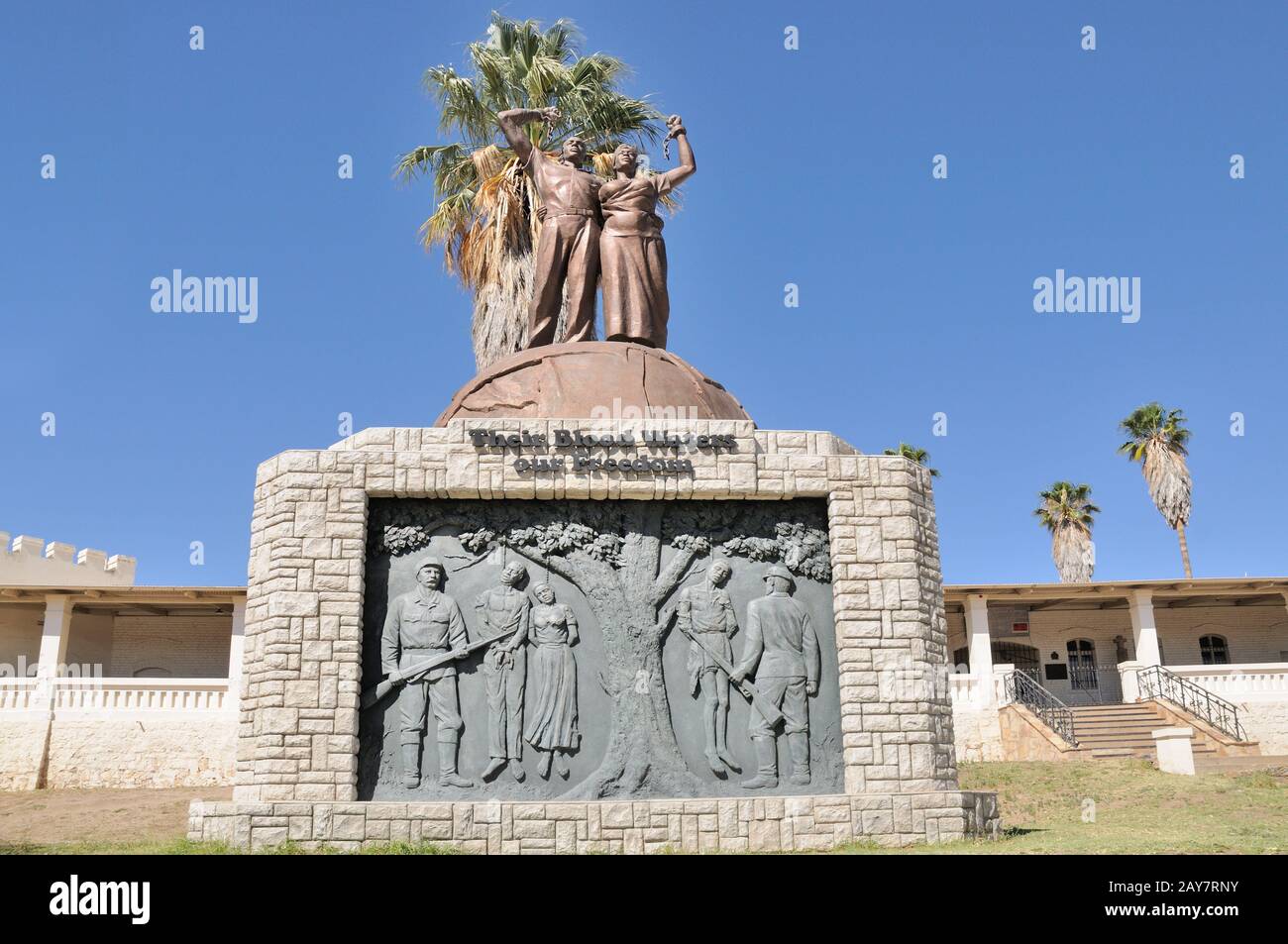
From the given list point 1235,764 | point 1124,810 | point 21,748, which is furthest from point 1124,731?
point 21,748

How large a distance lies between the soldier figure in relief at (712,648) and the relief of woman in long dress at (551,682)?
1133 mm

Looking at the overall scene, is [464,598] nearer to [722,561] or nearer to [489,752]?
[489,752]

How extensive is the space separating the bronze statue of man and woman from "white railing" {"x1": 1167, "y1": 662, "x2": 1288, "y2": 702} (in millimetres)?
19305

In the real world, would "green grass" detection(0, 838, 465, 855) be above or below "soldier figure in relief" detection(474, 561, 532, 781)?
below

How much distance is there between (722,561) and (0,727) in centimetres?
1967

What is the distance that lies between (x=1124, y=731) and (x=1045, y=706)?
215 centimetres

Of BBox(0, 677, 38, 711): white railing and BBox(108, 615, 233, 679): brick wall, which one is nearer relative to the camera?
BBox(0, 677, 38, 711): white railing

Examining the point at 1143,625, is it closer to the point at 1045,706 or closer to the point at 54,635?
Answer: the point at 1045,706

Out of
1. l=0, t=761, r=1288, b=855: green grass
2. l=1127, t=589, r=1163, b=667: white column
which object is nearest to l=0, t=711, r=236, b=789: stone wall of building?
l=0, t=761, r=1288, b=855: green grass

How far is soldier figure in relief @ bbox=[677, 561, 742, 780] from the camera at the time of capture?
10.6 metres

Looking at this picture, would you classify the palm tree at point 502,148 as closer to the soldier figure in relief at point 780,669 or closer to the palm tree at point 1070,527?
the soldier figure in relief at point 780,669

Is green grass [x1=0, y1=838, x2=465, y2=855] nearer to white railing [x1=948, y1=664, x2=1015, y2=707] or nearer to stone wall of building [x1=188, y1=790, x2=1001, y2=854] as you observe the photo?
stone wall of building [x1=188, y1=790, x2=1001, y2=854]

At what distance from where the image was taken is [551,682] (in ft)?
34.5
